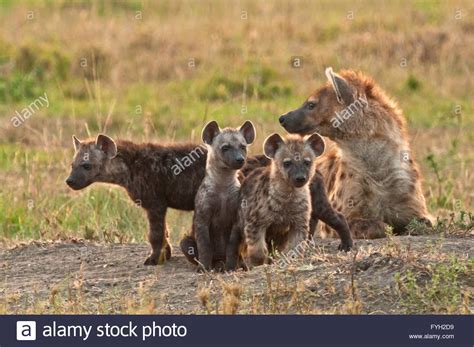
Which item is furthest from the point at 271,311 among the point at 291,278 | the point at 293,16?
the point at 293,16

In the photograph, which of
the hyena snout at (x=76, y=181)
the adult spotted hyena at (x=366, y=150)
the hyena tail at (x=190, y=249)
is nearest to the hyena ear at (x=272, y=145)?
the hyena tail at (x=190, y=249)

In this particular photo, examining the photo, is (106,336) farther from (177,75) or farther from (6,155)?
(177,75)

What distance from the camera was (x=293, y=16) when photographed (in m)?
20.3

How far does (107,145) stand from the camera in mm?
8617

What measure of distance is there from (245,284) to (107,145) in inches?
63.4

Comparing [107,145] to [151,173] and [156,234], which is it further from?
[156,234]

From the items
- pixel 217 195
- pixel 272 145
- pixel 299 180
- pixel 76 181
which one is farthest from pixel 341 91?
pixel 76 181

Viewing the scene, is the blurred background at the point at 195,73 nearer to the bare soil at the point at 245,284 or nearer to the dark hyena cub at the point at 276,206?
the bare soil at the point at 245,284

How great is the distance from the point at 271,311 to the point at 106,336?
885 mm

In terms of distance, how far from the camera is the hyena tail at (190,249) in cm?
846

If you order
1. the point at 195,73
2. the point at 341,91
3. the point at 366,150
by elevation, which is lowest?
the point at 366,150

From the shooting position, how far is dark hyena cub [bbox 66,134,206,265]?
8523 mm

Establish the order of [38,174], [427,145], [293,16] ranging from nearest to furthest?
[38,174], [427,145], [293,16]

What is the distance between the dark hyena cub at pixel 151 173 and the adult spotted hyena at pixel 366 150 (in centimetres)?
102
